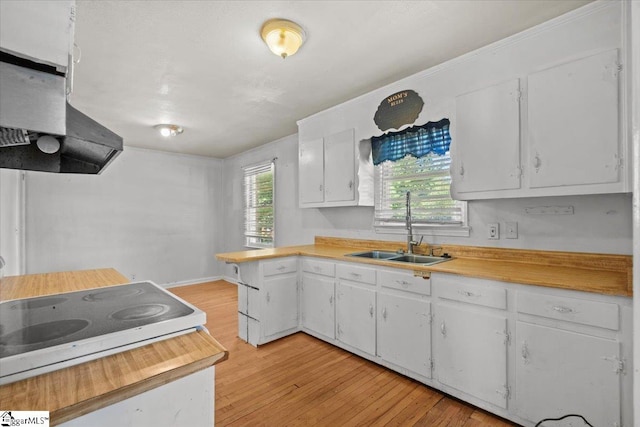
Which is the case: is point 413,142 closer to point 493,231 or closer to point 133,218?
point 493,231

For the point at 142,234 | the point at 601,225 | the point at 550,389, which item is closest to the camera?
the point at 550,389

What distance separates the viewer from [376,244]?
10.6 feet

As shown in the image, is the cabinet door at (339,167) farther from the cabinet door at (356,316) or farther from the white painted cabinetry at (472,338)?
the white painted cabinetry at (472,338)

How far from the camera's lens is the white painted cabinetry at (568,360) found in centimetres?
148

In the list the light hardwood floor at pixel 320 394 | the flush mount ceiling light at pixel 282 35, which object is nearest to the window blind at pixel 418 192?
the light hardwood floor at pixel 320 394

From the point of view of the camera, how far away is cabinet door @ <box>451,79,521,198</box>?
2004 mm

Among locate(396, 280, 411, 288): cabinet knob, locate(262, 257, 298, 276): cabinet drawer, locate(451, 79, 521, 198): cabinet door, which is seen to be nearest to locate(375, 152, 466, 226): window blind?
locate(451, 79, 521, 198): cabinet door

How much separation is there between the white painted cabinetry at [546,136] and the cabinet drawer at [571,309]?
2.10ft

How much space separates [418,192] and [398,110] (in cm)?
80

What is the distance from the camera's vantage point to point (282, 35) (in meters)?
1.92

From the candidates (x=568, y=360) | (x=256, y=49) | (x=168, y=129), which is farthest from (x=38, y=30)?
(x=168, y=129)

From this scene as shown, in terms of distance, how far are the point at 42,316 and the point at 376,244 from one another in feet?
8.84

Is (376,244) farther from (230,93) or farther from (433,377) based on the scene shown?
(230,93)

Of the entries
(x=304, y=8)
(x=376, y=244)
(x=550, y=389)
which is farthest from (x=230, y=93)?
(x=550, y=389)
